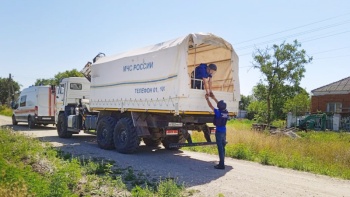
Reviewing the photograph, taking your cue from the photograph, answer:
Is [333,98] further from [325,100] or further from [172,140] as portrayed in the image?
[172,140]

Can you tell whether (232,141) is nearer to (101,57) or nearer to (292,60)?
(101,57)

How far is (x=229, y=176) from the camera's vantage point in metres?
7.77

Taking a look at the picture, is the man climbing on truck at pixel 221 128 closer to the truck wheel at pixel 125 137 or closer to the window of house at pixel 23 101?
the truck wheel at pixel 125 137

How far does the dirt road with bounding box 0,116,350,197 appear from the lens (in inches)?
258


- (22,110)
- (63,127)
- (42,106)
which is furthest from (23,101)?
(63,127)

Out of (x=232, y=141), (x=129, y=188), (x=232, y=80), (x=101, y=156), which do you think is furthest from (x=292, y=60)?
(x=129, y=188)

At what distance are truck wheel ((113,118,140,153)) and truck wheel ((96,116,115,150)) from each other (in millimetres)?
433

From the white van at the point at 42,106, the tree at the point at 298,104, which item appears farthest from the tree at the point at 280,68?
the white van at the point at 42,106

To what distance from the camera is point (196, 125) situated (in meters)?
10.4

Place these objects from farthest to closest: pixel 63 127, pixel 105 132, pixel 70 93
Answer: pixel 70 93
pixel 63 127
pixel 105 132

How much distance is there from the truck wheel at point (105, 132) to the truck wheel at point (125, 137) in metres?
0.43

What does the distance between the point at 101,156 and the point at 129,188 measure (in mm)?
4011

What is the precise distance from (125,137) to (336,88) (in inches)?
1244

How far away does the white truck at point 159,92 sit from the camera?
928 centimetres
